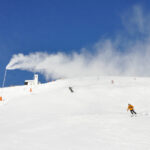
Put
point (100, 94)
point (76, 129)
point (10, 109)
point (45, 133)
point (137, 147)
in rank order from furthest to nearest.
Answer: point (100, 94) → point (10, 109) → point (76, 129) → point (45, 133) → point (137, 147)

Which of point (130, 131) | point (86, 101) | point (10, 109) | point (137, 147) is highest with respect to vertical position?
point (86, 101)

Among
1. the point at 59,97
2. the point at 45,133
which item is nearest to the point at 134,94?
the point at 59,97

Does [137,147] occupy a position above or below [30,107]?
below

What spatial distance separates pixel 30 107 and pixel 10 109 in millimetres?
2098

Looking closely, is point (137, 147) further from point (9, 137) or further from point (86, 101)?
point (86, 101)

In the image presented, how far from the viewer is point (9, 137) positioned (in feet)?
37.7

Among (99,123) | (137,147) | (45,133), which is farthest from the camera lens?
(99,123)

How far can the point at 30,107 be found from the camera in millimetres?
24156

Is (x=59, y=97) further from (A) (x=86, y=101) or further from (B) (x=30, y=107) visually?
(B) (x=30, y=107)

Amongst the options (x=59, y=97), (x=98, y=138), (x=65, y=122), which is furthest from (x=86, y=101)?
(x=98, y=138)

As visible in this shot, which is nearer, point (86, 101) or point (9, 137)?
point (9, 137)

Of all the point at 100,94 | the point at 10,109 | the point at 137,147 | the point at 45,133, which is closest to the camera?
the point at 137,147

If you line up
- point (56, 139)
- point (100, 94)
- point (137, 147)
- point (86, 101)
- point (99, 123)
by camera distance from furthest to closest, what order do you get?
1. point (100, 94)
2. point (86, 101)
3. point (99, 123)
4. point (56, 139)
5. point (137, 147)

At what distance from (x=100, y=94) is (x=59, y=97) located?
6375 millimetres
